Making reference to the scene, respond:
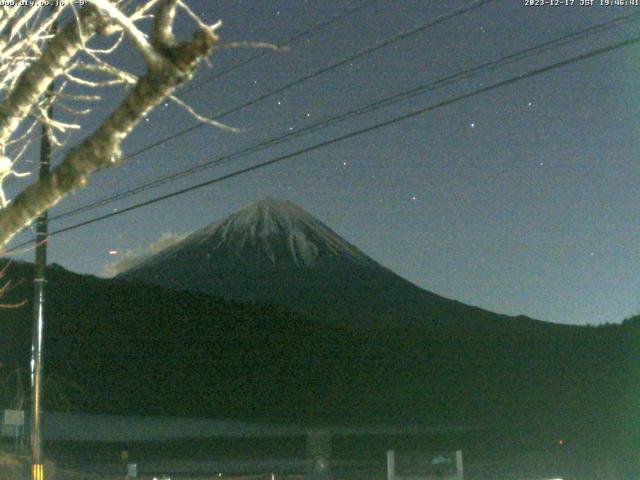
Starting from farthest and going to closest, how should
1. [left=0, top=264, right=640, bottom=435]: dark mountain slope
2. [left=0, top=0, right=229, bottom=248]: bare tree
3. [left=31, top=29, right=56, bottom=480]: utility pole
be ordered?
[left=0, top=264, right=640, bottom=435]: dark mountain slope
[left=31, top=29, right=56, bottom=480]: utility pole
[left=0, top=0, right=229, bottom=248]: bare tree

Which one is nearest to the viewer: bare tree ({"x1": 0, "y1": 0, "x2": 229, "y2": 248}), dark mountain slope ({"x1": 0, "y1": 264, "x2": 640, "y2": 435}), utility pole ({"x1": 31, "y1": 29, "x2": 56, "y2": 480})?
bare tree ({"x1": 0, "y1": 0, "x2": 229, "y2": 248})

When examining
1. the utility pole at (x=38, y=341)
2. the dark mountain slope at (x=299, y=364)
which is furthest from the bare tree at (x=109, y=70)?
the dark mountain slope at (x=299, y=364)

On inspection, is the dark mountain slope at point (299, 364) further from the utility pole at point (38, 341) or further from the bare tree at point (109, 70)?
the bare tree at point (109, 70)

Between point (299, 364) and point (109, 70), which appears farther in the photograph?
point (299, 364)

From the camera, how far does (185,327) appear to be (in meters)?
119

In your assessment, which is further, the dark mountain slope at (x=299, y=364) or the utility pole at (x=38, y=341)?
the dark mountain slope at (x=299, y=364)

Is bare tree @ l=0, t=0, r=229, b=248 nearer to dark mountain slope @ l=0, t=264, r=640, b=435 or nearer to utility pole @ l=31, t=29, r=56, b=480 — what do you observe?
utility pole @ l=31, t=29, r=56, b=480

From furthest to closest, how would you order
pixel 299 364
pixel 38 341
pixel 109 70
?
pixel 299 364 → pixel 38 341 → pixel 109 70

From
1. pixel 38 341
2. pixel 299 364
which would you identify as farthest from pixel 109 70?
pixel 299 364

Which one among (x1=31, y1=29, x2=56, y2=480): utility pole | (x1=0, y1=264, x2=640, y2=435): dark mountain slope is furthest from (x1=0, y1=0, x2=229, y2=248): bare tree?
(x1=0, y1=264, x2=640, y2=435): dark mountain slope

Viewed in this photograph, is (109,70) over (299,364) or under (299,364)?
under

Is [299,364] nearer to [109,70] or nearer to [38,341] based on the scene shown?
[38,341]

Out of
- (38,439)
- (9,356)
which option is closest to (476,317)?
(9,356)

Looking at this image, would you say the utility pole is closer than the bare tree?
No
